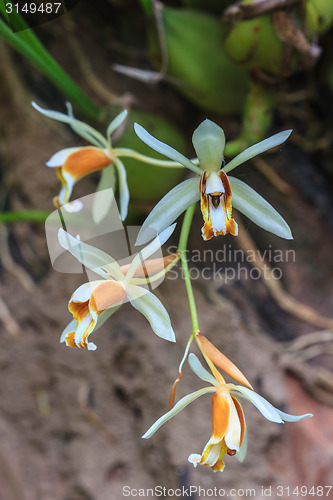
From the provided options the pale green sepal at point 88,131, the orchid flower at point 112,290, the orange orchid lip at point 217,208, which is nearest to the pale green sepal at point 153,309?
the orchid flower at point 112,290

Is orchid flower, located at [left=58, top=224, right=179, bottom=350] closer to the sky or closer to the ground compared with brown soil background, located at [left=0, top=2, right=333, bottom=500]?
closer to the sky

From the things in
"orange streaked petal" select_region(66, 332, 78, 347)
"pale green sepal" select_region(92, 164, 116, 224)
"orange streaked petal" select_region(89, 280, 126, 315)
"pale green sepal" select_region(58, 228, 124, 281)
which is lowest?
"orange streaked petal" select_region(66, 332, 78, 347)

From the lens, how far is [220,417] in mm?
539

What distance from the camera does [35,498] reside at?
1041mm

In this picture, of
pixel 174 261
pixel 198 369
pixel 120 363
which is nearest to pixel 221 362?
pixel 198 369

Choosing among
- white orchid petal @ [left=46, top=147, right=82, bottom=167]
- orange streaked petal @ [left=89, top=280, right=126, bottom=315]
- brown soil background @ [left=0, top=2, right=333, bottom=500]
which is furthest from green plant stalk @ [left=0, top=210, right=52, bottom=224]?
orange streaked petal @ [left=89, top=280, right=126, bottom=315]

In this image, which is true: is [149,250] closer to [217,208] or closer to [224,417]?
[217,208]

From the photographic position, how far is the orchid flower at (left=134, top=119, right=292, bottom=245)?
1.69 ft

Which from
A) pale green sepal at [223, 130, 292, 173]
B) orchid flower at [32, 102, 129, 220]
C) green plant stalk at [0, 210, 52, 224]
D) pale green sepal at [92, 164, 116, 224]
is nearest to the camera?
pale green sepal at [223, 130, 292, 173]

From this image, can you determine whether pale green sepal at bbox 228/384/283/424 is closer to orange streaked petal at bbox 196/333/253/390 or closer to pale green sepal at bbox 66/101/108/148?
orange streaked petal at bbox 196/333/253/390

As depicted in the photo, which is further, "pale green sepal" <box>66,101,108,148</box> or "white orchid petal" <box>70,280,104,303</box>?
"pale green sepal" <box>66,101,108,148</box>

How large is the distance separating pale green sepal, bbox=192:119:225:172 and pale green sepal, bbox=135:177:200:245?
0.03m

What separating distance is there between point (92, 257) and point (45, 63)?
372mm

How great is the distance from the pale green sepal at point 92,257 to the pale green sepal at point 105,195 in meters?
0.15
